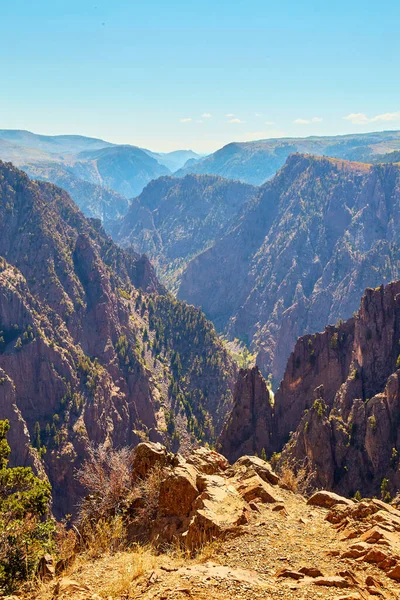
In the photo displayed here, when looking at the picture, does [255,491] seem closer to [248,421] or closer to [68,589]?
[68,589]

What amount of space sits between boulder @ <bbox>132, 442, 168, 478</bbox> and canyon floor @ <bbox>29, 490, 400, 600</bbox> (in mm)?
7142

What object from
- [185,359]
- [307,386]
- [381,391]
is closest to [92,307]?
[185,359]

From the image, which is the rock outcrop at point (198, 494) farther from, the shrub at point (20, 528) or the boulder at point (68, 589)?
the boulder at point (68, 589)

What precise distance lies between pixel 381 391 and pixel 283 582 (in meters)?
51.7

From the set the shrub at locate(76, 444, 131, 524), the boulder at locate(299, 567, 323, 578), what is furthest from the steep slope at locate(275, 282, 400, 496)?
the boulder at locate(299, 567, 323, 578)

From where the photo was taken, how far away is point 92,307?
5969 inches

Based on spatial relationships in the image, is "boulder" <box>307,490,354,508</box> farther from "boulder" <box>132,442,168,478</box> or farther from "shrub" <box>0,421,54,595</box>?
"shrub" <box>0,421,54,595</box>

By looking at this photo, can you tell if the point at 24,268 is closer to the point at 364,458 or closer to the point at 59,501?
the point at 59,501

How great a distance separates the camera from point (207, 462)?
2723cm

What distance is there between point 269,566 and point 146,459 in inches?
479

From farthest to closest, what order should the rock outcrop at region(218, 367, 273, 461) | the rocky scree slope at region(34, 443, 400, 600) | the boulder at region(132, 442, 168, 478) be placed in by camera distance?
the rock outcrop at region(218, 367, 273, 461)
the boulder at region(132, 442, 168, 478)
the rocky scree slope at region(34, 443, 400, 600)

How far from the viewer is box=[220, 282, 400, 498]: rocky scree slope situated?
174ft

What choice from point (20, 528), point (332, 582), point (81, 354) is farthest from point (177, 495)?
point (81, 354)

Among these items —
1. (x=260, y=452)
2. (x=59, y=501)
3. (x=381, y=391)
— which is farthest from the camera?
(x=59, y=501)
